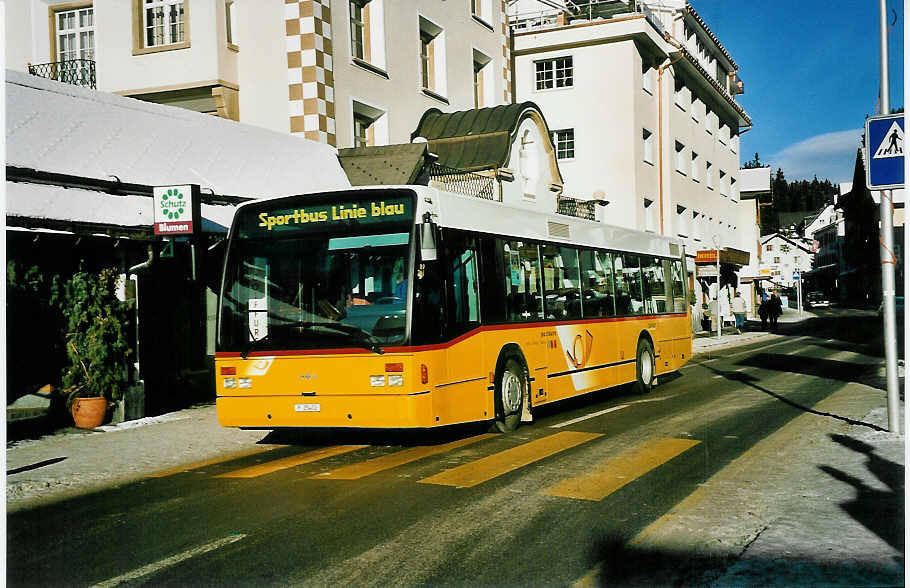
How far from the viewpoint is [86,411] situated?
12.7 metres

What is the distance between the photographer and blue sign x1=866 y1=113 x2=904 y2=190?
881 cm

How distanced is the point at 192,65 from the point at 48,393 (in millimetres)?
8786

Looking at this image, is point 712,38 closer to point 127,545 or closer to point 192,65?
point 192,65

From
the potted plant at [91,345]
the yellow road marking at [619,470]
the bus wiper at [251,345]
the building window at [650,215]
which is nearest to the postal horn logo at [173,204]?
the potted plant at [91,345]

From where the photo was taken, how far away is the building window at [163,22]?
1888cm

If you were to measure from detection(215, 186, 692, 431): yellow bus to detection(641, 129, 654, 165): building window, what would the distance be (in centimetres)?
2803

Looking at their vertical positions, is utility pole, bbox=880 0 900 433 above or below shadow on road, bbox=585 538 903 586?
above

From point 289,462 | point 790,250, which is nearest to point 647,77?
point 289,462

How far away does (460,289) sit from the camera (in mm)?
10453

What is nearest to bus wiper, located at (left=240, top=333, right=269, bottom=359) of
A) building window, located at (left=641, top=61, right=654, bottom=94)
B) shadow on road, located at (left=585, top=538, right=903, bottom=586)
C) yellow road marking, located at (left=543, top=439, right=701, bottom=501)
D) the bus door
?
the bus door

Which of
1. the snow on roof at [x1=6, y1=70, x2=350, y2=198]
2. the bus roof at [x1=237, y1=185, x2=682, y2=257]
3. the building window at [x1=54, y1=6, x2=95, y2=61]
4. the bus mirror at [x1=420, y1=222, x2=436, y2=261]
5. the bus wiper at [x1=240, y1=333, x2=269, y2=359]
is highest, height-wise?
the building window at [x1=54, y1=6, x2=95, y2=61]

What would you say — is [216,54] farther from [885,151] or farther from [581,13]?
[581,13]

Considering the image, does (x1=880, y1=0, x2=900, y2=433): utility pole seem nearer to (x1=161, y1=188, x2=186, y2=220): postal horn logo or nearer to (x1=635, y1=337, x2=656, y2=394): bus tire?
(x1=635, y1=337, x2=656, y2=394): bus tire

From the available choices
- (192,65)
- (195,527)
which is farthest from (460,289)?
(192,65)
